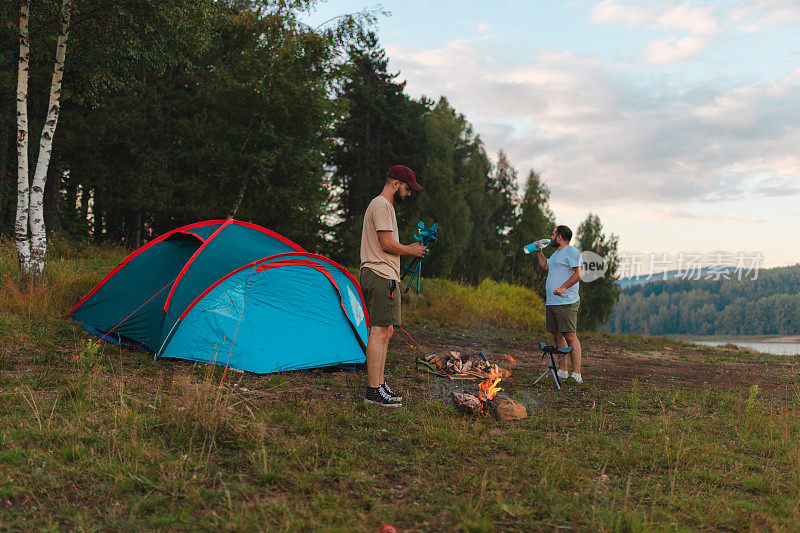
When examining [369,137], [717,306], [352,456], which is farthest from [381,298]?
[717,306]

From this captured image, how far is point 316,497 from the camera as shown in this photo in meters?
3.16

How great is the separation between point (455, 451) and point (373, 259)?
6.19 ft

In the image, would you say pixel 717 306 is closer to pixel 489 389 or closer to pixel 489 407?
pixel 489 389

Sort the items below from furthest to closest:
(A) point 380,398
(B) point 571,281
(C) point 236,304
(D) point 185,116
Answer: (D) point 185,116 → (B) point 571,281 → (C) point 236,304 → (A) point 380,398

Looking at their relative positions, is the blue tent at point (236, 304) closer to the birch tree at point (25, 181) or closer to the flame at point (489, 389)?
the flame at point (489, 389)

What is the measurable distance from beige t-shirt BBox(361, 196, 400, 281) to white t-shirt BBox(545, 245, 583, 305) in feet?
8.62

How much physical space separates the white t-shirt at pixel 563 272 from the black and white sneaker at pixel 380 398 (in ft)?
8.96

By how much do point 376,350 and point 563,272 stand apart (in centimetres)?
295

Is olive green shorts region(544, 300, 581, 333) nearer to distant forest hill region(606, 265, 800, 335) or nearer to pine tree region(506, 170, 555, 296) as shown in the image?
pine tree region(506, 170, 555, 296)

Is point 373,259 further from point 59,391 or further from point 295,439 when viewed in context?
point 59,391

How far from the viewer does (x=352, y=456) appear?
3799mm

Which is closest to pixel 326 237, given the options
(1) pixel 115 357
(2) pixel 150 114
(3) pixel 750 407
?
(2) pixel 150 114

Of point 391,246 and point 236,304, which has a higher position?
point 391,246

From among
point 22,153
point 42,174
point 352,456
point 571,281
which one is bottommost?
point 352,456
